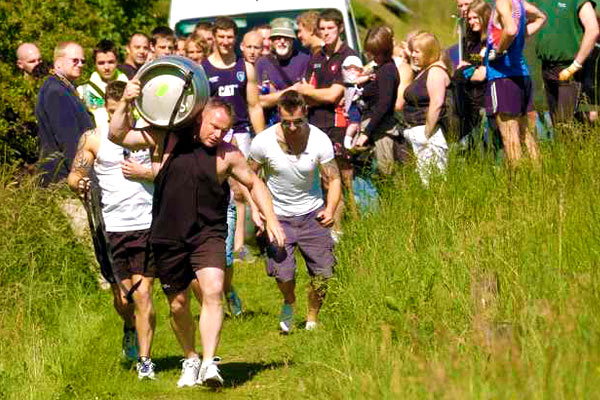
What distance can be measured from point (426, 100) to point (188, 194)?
4149 mm

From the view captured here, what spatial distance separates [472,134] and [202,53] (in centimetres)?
322

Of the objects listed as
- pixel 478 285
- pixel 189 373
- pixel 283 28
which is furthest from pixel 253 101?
pixel 478 285

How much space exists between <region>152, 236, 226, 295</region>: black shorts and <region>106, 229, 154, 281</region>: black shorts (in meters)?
0.64

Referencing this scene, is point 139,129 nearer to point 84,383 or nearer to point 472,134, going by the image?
point 84,383

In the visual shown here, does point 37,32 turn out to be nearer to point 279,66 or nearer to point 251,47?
point 251,47

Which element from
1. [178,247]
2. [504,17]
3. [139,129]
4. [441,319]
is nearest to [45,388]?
[178,247]

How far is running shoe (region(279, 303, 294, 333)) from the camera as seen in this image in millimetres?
10570

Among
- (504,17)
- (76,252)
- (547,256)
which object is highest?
(504,17)

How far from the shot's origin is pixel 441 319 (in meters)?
7.84

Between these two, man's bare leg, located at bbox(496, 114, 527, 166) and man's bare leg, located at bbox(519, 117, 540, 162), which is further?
man's bare leg, located at bbox(496, 114, 527, 166)

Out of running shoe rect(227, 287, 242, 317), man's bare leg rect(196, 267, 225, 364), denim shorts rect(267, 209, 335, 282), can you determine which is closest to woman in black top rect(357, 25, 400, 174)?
running shoe rect(227, 287, 242, 317)

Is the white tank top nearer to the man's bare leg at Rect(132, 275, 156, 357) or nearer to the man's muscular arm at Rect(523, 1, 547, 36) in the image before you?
the man's bare leg at Rect(132, 275, 156, 357)

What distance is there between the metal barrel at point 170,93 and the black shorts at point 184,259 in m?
0.79

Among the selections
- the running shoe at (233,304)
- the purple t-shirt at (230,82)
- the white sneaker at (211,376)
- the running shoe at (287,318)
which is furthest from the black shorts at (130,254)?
the purple t-shirt at (230,82)
